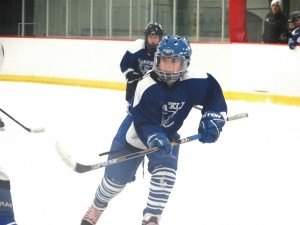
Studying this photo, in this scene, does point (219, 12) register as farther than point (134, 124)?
Yes

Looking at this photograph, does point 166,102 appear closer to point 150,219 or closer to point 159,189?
point 159,189

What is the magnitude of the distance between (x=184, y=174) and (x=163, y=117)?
1.57 m

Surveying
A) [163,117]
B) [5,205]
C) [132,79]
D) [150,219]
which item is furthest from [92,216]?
[132,79]

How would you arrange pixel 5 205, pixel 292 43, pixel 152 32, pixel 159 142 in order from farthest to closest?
pixel 292 43 → pixel 152 32 → pixel 159 142 → pixel 5 205

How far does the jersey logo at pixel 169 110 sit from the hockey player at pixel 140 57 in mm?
1824

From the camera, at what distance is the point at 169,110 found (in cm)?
255

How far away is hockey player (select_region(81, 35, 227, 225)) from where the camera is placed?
252 centimetres

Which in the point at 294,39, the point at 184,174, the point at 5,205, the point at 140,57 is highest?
the point at 294,39

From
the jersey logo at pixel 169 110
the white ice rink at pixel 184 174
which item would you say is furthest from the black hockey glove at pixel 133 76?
the jersey logo at pixel 169 110

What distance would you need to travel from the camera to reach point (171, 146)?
246 cm

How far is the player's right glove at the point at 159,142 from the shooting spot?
2418mm

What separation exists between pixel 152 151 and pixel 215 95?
37cm

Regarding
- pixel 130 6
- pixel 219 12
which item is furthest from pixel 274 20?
pixel 130 6

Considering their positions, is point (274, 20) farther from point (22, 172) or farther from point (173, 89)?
point (173, 89)
